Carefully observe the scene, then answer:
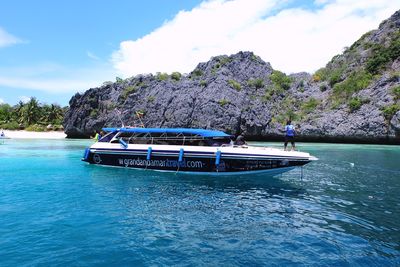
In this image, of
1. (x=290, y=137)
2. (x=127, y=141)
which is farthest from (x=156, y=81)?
(x=290, y=137)

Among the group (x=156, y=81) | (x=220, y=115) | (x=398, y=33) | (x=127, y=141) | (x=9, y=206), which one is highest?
(x=398, y=33)

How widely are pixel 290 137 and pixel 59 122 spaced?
276 feet

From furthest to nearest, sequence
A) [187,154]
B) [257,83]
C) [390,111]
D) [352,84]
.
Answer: [257,83] → [352,84] → [390,111] → [187,154]

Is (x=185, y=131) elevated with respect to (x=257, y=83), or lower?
lower

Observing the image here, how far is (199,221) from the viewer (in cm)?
891

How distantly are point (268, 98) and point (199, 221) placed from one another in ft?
187

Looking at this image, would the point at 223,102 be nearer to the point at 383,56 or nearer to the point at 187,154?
the point at 383,56

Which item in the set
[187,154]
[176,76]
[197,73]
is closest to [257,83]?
[197,73]

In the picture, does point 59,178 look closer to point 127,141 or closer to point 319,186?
point 127,141

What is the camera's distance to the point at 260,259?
6422mm

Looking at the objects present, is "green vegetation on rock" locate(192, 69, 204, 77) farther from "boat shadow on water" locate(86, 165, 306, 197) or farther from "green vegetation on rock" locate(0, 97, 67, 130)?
"boat shadow on water" locate(86, 165, 306, 197)

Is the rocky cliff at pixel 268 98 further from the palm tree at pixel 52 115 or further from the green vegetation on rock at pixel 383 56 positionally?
the palm tree at pixel 52 115

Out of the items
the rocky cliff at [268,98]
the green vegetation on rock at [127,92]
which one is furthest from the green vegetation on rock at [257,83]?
the green vegetation on rock at [127,92]

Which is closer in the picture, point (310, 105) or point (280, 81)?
point (310, 105)
